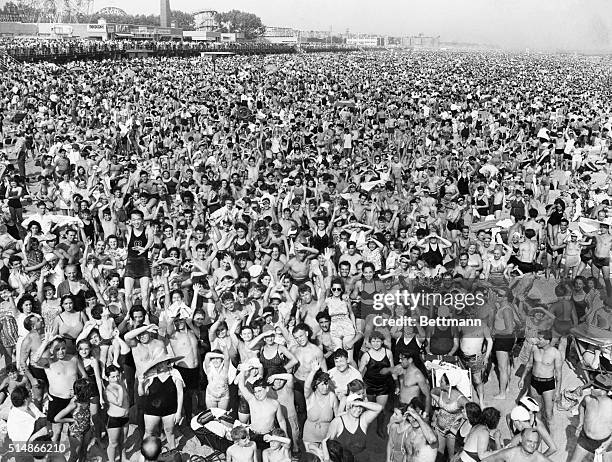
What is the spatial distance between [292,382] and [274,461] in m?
0.72

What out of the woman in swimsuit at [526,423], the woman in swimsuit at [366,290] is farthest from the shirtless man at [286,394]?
the woman in swimsuit at [526,423]

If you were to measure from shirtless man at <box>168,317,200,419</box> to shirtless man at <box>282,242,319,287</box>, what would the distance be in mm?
1553

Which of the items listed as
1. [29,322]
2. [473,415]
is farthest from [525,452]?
[29,322]

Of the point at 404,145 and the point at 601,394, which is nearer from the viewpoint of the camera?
the point at 601,394

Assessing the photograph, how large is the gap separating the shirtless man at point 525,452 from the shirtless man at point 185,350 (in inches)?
87.2

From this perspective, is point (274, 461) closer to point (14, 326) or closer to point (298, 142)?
point (14, 326)

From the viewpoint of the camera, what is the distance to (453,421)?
4.02 metres

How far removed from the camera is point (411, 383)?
4391mm

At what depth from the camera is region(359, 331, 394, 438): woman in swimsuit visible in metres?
4.43

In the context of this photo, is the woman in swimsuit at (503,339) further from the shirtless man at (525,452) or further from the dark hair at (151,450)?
the dark hair at (151,450)

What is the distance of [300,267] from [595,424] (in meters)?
3.04

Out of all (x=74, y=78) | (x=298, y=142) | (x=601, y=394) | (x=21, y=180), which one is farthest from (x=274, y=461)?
(x=74, y=78)

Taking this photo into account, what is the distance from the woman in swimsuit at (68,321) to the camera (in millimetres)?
4836

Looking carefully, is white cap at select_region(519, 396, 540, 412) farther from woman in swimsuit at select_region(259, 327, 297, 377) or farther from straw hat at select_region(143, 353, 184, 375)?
straw hat at select_region(143, 353, 184, 375)
